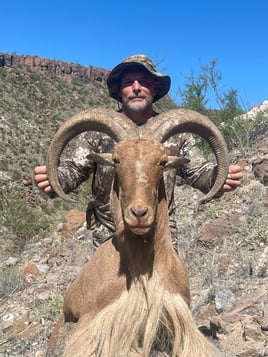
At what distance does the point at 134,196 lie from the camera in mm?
3412

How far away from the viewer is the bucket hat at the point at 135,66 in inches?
202

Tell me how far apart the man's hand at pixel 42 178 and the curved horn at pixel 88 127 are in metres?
0.15

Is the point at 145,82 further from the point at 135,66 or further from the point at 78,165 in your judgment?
the point at 78,165

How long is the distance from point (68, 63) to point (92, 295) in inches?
2912

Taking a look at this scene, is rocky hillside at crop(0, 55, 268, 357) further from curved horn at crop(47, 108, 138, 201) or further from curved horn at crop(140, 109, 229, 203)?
curved horn at crop(47, 108, 138, 201)

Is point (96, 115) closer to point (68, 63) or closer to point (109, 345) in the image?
point (109, 345)

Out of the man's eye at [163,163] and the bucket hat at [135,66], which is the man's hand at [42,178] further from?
the bucket hat at [135,66]

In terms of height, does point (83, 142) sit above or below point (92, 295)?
above

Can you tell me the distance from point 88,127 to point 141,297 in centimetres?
150

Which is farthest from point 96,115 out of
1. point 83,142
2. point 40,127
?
point 40,127

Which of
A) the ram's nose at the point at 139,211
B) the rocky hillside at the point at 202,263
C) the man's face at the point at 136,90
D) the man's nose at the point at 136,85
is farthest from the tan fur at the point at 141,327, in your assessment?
the man's nose at the point at 136,85

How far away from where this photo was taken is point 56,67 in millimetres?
73562

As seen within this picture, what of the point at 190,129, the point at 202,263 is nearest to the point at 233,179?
the point at 190,129

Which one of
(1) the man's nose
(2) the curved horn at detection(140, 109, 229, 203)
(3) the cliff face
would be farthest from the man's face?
(3) the cliff face
